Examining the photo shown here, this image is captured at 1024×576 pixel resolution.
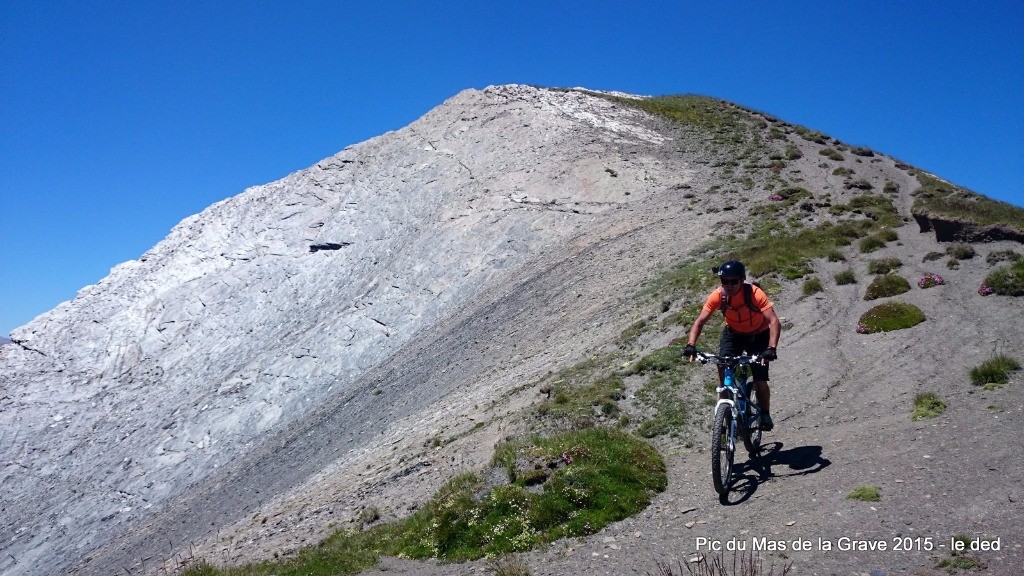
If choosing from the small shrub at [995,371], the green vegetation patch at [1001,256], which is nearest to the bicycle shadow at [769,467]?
Answer: the small shrub at [995,371]

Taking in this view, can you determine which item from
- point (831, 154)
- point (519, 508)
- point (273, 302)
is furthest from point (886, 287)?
point (273, 302)

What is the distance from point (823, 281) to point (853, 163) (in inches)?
1067

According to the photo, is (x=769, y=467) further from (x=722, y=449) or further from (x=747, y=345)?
(x=747, y=345)

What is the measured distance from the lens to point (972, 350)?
34.4 feet

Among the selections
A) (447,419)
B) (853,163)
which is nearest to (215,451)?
(447,419)

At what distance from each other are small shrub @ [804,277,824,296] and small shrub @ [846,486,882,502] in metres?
10.0

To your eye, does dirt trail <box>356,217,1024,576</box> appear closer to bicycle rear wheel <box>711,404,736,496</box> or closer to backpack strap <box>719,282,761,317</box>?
bicycle rear wheel <box>711,404,736,496</box>

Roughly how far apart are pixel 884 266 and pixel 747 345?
1093 centimetres

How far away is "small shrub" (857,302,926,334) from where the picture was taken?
12.5 m

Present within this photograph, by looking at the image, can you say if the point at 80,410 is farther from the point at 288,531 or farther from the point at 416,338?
the point at 288,531

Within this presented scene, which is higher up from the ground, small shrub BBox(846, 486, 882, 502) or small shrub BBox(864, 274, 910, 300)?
→ small shrub BBox(864, 274, 910, 300)

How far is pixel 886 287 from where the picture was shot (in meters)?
14.7

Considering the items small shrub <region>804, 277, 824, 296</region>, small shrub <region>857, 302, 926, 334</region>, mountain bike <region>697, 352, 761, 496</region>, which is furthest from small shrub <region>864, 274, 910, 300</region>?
mountain bike <region>697, 352, 761, 496</region>

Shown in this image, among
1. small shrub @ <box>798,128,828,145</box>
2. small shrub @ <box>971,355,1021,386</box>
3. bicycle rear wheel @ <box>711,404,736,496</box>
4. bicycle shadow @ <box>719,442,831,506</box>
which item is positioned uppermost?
small shrub @ <box>798,128,828,145</box>
